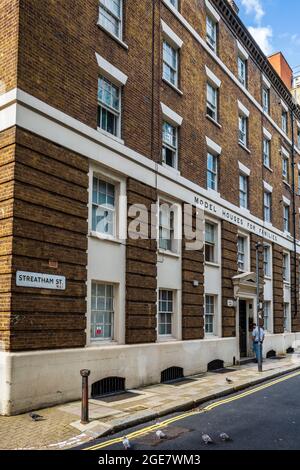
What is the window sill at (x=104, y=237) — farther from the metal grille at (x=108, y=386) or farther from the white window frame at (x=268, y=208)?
the white window frame at (x=268, y=208)

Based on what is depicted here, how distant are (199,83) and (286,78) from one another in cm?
1591

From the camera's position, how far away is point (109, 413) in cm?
973

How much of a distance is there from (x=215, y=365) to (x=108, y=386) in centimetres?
675

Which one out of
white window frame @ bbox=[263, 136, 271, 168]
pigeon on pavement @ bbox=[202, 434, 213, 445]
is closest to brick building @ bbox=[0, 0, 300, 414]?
white window frame @ bbox=[263, 136, 271, 168]

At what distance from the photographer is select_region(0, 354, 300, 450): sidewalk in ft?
26.0

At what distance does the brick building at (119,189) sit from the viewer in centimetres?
1036

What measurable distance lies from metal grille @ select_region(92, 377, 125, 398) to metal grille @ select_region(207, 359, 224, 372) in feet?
18.3

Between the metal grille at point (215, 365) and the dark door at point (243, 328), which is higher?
the dark door at point (243, 328)

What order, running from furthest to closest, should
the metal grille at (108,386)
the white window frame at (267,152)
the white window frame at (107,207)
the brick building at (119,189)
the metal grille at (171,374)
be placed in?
the white window frame at (267,152) < the metal grille at (171,374) < the white window frame at (107,207) < the metal grille at (108,386) < the brick building at (119,189)

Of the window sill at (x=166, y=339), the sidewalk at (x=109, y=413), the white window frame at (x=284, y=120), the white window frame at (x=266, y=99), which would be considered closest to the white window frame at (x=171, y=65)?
the window sill at (x=166, y=339)

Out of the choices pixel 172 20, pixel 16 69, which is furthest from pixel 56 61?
pixel 172 20

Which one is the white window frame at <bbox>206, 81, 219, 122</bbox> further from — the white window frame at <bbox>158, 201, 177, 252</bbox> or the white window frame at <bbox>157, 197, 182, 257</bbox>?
the white window frame at <bbox>158, 201, 177, 252</bbox>

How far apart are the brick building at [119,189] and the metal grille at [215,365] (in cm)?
22

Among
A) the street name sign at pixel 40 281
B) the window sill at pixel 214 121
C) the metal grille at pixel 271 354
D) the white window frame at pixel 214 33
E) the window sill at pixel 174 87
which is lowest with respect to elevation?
the metal grille at pixel 271 354
